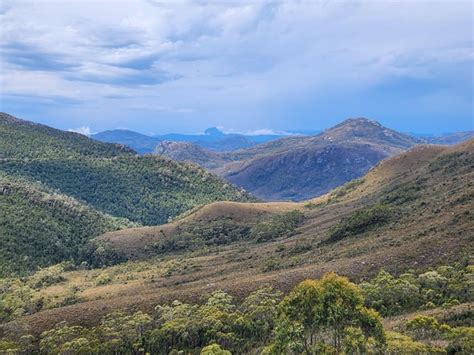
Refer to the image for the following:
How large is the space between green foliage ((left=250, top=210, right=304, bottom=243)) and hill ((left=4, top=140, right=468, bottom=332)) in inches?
10.5

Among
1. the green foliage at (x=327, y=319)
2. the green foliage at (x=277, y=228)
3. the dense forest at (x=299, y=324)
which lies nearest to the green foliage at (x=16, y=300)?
the dense forest at (x=299, y=324)

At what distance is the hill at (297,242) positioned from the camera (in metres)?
66.5

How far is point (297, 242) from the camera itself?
9956 cm

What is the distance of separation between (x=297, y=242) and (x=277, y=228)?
70.0 feet

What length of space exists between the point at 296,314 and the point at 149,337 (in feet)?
83.1

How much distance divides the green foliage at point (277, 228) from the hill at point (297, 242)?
267mm

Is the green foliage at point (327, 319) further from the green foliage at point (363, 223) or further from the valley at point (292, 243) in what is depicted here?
the green foliage at point (363, 223)

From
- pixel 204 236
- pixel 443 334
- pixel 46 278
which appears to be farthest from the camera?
pixel 204 236

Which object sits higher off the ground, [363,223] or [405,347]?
[363,223]

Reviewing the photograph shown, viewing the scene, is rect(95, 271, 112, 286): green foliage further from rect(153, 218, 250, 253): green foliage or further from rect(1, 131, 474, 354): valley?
rect(153, 218, 250, 253): green foliage

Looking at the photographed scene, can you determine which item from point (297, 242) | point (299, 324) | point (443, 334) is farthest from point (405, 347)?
point (297, 242)

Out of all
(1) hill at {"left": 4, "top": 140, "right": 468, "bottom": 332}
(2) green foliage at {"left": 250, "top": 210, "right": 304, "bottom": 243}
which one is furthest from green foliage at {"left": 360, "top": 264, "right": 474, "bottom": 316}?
(2) green foliage at {"left": 250, "top": 210, "right": 304, "bottom": 243}

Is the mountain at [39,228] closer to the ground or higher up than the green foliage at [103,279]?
higher up

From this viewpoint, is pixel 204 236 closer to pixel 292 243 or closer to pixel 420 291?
pixel 292 243
